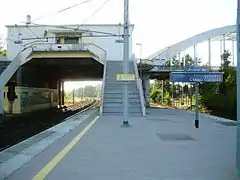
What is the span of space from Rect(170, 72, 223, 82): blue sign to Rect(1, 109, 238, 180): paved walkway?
9.60 feet

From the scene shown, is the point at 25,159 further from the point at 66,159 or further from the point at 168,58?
the point at 168,58

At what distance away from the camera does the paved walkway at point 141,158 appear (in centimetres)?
700

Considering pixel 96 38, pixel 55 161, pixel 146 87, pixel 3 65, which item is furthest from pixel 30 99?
pixel 55 161

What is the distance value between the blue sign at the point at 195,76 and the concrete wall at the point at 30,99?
2358cm

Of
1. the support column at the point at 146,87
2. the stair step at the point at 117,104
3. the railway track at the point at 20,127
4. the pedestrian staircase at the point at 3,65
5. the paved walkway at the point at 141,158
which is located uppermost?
the pedestrian staircase at the point at 3,65

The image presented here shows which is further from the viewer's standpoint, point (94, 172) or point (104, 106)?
point (104, 106)

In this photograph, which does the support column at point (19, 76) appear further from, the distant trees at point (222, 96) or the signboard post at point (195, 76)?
the signboard post at point (195, 76)

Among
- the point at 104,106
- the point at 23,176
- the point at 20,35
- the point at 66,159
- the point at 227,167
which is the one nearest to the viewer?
the point at 23,176

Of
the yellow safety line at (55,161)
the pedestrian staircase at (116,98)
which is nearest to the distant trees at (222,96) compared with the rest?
the pedestrian staircase at (116,98)

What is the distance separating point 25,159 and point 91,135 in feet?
15.7

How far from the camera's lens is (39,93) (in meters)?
45.7

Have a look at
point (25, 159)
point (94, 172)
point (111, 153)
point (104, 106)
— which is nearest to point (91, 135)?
point (111, 153)

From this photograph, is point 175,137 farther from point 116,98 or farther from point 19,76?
point 19,76

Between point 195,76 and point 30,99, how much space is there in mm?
27924
